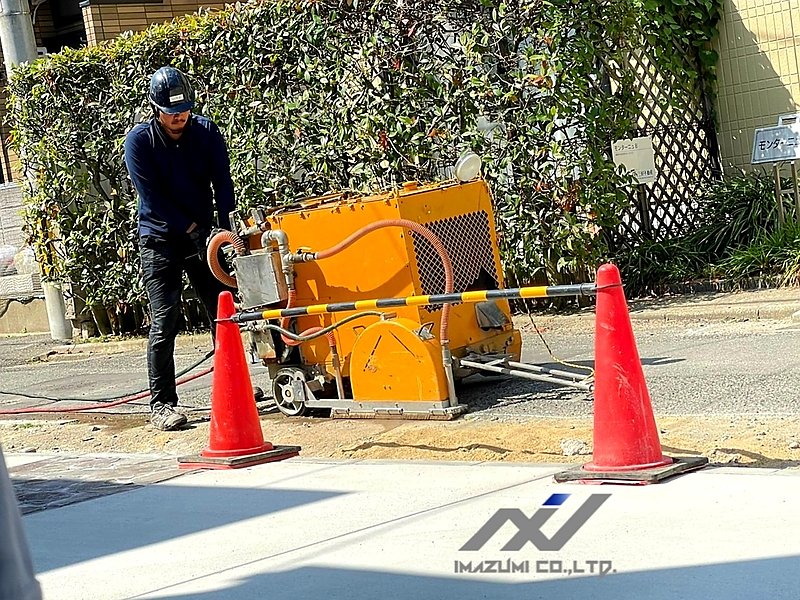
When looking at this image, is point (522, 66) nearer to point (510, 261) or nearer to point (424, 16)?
point (424, 16)

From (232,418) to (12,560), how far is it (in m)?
5.09

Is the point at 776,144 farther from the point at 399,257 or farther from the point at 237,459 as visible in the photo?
the point at 237,459

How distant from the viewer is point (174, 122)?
807 centimetres

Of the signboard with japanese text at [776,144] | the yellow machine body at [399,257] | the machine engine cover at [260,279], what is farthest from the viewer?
the signboard with japanese text at [776,144]

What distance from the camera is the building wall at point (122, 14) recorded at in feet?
56.0

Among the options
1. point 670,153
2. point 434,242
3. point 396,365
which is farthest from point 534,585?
point 670,153

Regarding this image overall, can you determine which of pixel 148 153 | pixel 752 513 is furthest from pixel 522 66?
pixel 752 513

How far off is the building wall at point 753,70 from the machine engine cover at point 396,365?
639cm

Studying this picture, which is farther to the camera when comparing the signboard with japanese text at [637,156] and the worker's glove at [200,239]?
the signboard with japanese text at [637,156]

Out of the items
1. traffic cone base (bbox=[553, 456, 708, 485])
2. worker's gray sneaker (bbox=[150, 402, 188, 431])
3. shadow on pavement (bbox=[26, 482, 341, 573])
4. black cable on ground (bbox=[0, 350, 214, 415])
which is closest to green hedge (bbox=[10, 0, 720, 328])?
black cable on ground (bbox=[0, 350, 214, 415])

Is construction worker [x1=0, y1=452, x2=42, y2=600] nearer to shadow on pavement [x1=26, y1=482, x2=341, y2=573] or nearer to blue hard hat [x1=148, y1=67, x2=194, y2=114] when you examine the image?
shadow on pavement [x1=26, y1=482, x2=341, y2=573]

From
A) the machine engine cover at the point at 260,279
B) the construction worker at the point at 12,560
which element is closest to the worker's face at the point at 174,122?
the machine engine cover at the point at 260,279

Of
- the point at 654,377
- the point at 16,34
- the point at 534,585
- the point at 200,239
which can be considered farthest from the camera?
the point at 16,34

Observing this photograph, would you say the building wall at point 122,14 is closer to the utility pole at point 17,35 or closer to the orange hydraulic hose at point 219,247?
the utility pole at point 17,35
